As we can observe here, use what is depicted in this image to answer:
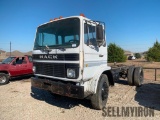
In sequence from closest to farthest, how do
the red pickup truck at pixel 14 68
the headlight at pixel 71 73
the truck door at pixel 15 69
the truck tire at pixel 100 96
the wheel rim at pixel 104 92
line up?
1. the headlight at pixel 71 73
2. the truck tire at pixel 100 96
3. the wheel rim at pixel 104 92
4. the red pickup truck at pixel 14 68
5. the truck door at pixel 15 69

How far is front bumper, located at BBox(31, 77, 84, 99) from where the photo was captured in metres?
4.88

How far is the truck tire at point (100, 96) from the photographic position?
560 centimetres

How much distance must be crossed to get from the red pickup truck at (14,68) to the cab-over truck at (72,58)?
19.4ft

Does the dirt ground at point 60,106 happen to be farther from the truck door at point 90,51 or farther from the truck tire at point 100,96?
the truck door at point 90,51

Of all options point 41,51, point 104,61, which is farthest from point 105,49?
point 41,51

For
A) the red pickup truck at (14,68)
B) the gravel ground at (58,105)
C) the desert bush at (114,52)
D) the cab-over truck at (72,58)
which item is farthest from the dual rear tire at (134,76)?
the desert bush at (114,52)

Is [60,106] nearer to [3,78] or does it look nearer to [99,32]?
[99,32]

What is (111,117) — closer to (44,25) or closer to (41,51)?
(41,51)

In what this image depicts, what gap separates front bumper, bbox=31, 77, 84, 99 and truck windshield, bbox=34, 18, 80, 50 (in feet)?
3.59

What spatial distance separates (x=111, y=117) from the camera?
17.1ft

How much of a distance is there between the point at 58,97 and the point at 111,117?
2.76 metres

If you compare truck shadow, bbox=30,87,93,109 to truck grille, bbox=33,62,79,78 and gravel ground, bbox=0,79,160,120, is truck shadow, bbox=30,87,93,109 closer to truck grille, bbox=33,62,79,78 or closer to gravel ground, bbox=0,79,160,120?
gravel ground, bbox=0,79,160,120

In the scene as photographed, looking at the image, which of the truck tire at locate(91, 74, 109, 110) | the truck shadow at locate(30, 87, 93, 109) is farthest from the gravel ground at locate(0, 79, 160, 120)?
the truck tire at locate(91, 74, 109, 110)

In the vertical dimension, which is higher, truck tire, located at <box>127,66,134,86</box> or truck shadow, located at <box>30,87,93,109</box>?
truck tire, located at <box>127,66,134,86</box>
